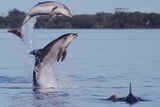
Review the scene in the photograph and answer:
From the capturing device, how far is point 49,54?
28.4 m

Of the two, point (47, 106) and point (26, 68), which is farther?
point (26, 68)

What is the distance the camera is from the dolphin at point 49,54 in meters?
27.6

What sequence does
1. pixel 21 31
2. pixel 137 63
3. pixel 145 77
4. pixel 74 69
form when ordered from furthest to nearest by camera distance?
pixel 137 63 < pixel 74 69 < pixel 145 77 < pixel 21 31

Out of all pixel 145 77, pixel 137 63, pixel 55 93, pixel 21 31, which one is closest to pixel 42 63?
pixel 55 93

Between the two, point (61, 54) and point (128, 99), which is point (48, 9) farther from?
point (128, 99)

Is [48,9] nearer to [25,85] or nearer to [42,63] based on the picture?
[42,63]

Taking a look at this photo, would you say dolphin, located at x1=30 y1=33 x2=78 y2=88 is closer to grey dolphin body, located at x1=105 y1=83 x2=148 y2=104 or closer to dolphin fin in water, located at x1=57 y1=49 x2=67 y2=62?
dolphin fin in water, located at x1=57 y1=49 x2=67 y2=62

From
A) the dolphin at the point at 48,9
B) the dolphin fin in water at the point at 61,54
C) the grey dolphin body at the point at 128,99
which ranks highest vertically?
the dolphin at the point at 48,9

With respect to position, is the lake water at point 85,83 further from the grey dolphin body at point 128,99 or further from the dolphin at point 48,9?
the dolphin at point 48,9

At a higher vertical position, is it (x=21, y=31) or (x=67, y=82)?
(x=21, y=31)

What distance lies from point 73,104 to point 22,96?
2915mm

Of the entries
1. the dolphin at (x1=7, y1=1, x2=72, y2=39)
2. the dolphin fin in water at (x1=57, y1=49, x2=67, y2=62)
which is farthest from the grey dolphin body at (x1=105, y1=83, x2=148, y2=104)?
the dolphin at (x1=7, y1=1, x2=72, y2=39)

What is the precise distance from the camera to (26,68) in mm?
41625

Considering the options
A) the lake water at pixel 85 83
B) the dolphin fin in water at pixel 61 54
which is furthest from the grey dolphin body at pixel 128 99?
the dolphin fin in water at pixel 61 54
